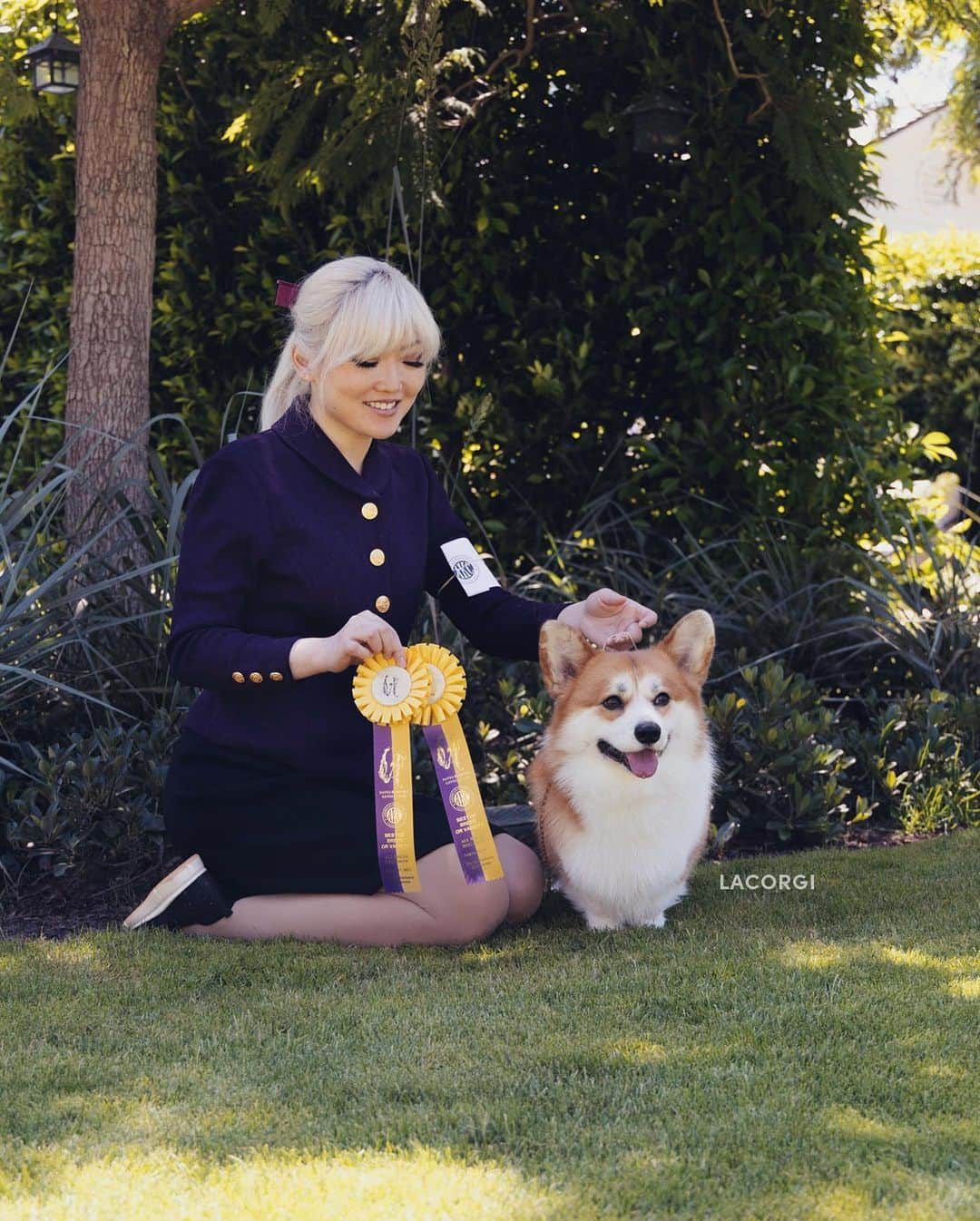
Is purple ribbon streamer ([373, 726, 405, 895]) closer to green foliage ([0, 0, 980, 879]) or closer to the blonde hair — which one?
the blonde hair

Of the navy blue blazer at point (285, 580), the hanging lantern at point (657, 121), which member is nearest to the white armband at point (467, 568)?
the navy blue blazer at point (285, 580)

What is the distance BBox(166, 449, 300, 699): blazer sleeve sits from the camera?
283cm

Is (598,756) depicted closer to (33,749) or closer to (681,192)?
(33,749)

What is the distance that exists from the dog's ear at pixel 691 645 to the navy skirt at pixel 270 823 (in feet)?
2.32

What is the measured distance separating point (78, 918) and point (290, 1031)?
109cm

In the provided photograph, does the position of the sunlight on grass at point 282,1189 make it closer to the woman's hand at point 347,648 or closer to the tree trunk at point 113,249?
the woman's hand at point 347,648

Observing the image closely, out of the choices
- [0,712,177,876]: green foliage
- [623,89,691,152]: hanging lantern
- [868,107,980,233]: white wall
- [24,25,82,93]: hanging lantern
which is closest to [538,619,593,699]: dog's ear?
[0,712,177,876]: green foliage

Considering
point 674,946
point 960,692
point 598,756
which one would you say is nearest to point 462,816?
point 598,756

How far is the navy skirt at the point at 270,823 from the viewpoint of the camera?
3.04 m

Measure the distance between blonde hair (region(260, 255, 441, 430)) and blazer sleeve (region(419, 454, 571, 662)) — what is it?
1.50 feet

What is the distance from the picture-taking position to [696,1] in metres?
4.81

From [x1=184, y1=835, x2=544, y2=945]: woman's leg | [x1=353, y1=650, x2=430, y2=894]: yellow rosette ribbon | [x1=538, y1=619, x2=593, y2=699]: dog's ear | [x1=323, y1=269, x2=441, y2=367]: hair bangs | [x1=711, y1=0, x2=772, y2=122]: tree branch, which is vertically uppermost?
[x1=711, y1=0, x2=772, y2=122]: tree branch

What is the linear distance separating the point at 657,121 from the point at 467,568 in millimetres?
2249

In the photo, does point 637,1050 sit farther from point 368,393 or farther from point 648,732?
point 368,393
